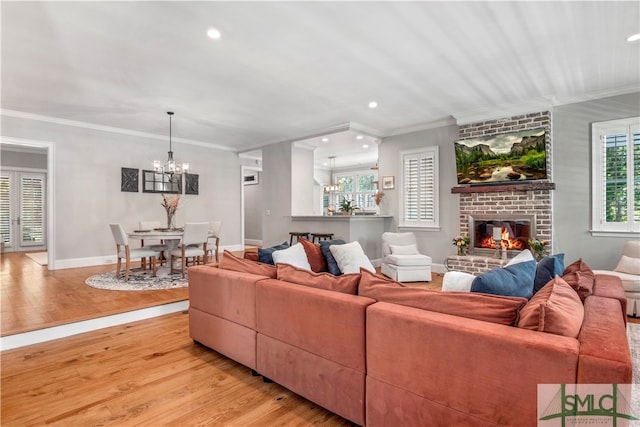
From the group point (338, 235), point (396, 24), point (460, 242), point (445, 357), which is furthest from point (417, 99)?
point (445, 357)

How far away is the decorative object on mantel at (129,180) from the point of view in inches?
260

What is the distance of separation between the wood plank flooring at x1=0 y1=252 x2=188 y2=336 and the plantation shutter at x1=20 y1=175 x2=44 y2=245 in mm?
4150

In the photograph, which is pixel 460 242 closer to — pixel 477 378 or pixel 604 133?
pixel 604 133

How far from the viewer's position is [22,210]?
28.3 ft

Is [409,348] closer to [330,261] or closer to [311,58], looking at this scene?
[330,261]

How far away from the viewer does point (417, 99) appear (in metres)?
4.79

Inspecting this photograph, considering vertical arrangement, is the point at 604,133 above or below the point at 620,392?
above

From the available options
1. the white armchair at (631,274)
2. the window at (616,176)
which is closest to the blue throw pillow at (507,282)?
the white armchair at (631,274)

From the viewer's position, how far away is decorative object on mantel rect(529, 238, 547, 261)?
15.5ft

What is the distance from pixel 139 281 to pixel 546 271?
16.3 ft

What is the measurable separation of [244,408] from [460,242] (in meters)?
4.50

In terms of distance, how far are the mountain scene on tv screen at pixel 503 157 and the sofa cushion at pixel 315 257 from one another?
3.26m

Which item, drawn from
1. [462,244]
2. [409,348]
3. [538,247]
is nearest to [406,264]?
[462,244]

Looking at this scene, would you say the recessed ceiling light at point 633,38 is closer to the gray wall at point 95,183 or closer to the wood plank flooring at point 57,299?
the wood plank flooring at point 57,299
